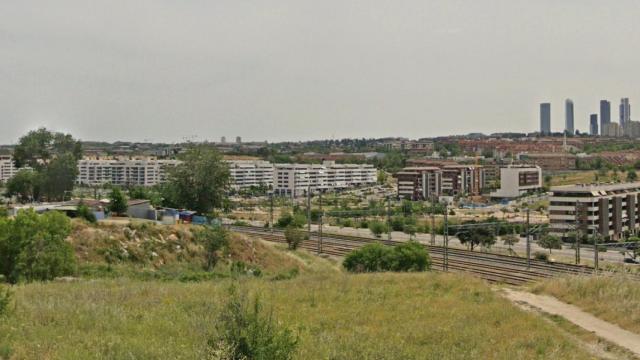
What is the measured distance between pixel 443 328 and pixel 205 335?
14.1 feet

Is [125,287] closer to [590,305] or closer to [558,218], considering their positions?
[590,305]

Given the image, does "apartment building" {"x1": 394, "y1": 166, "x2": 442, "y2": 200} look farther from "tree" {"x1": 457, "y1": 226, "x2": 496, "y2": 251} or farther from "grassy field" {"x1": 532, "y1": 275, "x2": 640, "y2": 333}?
"grassy field" {"x1": 532, "y1": 275, "x2": 640, "y2": 333}

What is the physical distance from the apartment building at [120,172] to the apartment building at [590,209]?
76.3m

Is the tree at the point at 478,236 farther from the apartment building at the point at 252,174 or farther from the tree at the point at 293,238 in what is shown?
the apartment building at the point at 252,174

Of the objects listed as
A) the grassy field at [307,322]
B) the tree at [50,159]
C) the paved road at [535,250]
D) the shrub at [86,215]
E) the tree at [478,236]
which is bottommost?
the paved road at [535,250]

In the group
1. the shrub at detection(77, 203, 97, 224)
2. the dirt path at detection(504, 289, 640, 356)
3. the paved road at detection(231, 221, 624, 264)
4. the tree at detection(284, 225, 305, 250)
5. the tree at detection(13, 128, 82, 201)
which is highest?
the tree at detection(13, 128, 82, 201)

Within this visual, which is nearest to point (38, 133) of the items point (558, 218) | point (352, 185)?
point (558, 218)

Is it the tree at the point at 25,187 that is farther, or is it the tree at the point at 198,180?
the tree at the point at 25,187

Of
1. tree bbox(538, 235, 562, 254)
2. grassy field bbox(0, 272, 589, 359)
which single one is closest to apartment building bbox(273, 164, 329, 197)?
tree bbox(538, 235, 562, 254)

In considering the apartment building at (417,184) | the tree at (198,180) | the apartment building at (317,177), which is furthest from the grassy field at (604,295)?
the apartment building at (317,177)

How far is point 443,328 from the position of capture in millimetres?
12086

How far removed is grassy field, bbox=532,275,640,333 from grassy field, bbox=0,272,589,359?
1802 mm

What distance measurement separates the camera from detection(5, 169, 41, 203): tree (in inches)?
2205

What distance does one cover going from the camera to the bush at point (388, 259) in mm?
27453
